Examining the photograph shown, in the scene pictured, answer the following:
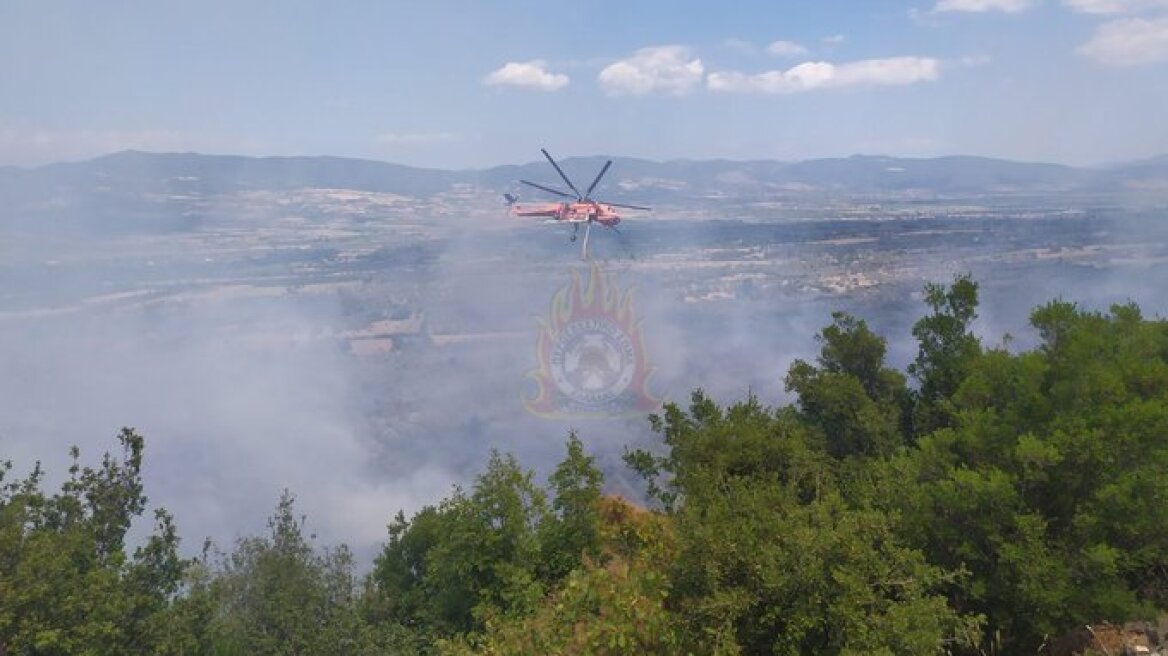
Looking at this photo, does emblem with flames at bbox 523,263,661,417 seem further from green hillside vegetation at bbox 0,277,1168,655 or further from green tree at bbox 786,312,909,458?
green hillside vegetation at bbox 0,277,1168,655

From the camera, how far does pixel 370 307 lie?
91.0m

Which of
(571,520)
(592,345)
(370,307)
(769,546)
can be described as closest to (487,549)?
(571,520)

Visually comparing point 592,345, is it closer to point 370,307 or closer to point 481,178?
point 370,307

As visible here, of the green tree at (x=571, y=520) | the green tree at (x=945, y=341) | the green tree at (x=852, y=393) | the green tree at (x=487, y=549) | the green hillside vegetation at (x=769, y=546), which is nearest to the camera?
the green hillside vegetation at (x=769, y=546)

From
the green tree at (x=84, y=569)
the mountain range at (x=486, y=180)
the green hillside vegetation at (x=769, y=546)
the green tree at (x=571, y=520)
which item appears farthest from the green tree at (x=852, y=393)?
the mountain range at (x=486, y=180)

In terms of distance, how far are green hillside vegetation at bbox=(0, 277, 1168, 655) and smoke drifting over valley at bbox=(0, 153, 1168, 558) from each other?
1869 inches

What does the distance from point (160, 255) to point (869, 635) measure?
98.1m

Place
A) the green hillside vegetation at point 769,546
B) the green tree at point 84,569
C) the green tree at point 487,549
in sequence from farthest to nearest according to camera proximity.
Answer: the green tree at point 487,549
the green tree at point 84,569
the green hillside vegetation at point 769,546

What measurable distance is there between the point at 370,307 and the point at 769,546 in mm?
86004

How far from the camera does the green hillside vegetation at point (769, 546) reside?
30.7 ft

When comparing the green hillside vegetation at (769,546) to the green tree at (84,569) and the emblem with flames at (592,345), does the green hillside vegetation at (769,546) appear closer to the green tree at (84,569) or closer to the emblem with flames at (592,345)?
the green tree at (84,569)

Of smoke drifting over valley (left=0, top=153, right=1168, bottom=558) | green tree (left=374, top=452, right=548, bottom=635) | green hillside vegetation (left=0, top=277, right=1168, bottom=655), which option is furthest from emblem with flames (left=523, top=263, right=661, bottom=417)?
green tree (left=374, top=452, right=548, bottom=635)

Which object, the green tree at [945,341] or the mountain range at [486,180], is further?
the mountain range at [486,180]

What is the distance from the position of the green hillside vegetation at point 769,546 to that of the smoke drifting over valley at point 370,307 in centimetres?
4746
